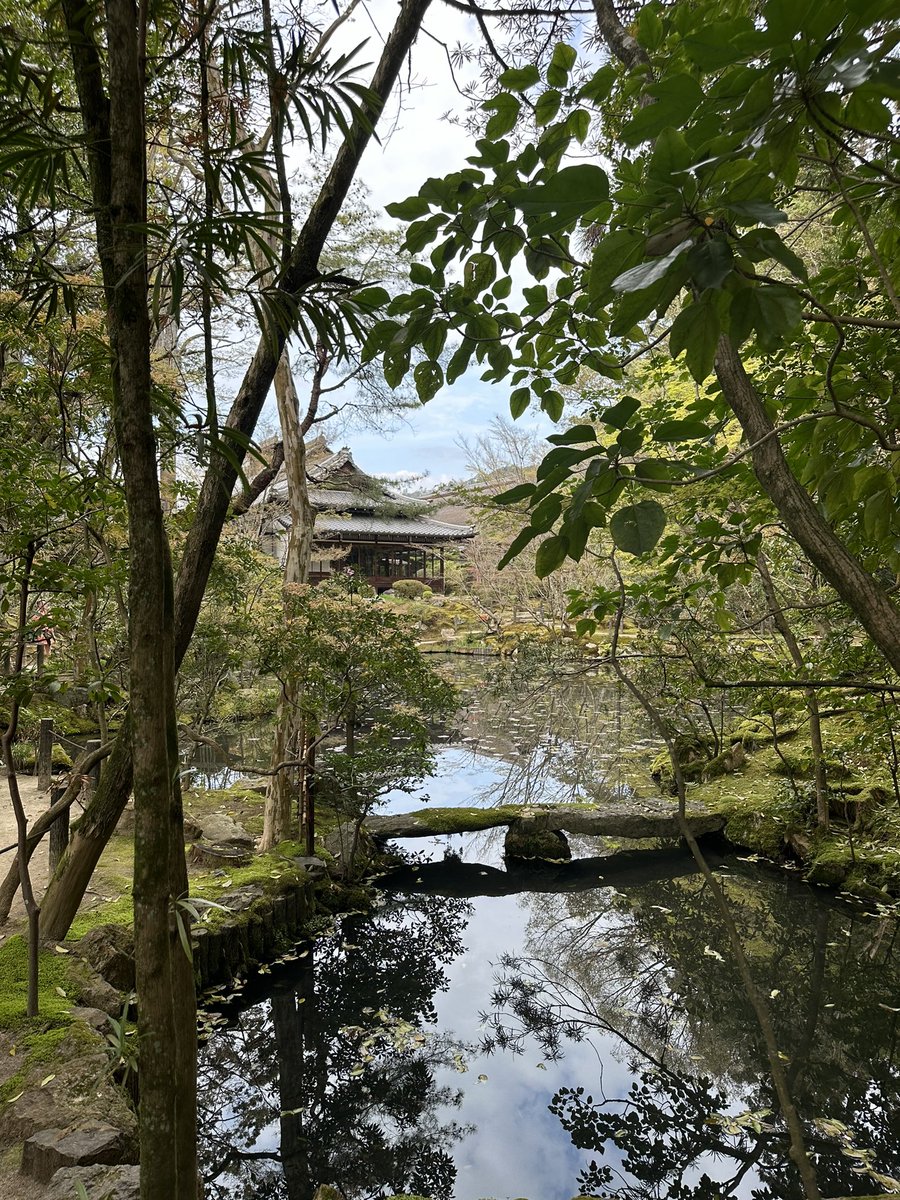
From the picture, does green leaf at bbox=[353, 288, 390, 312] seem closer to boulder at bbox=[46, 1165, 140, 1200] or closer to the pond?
boulder at bbox=[46, 1165, 140, 1200]

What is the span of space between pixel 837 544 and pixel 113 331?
1.08m

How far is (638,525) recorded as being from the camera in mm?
561

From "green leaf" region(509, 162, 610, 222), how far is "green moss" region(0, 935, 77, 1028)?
9.62 ft

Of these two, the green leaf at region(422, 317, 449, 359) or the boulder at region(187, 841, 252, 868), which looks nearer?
the green leaf at region(422, 317, 449, 359)

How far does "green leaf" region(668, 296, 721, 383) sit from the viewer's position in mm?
455

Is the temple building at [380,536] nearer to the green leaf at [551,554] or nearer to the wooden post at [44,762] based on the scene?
the wooden post at [44,762]

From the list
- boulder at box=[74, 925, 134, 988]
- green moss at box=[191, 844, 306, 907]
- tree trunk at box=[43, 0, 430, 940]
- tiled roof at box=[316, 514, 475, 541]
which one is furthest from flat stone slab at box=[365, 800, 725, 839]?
tiled roof at box=[316, 514, 475, 541]

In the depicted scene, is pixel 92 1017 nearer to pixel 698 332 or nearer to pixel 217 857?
pixel 217 857

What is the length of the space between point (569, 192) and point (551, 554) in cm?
28

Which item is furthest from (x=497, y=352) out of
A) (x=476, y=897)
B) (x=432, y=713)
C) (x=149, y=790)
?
(x=476, y=897)

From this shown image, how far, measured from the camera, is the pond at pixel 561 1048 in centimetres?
270

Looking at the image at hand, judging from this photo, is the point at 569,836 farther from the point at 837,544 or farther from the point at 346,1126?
the point at 837,544

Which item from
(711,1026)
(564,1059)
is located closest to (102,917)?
(564,1059)

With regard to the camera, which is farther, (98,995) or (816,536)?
(98,995)
